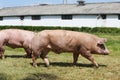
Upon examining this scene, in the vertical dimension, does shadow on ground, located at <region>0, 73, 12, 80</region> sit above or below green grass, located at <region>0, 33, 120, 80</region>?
above

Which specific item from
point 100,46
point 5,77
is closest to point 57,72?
point 5,77

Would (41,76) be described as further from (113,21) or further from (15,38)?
(113,21)

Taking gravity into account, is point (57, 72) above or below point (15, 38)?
below

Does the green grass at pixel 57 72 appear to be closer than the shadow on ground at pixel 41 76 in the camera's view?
No

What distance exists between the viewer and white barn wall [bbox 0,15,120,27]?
4957cm

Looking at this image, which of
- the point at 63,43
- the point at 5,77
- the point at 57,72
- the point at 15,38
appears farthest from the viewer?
the point at 15,38

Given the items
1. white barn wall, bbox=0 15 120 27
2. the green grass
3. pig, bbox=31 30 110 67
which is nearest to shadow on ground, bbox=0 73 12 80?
the green grass

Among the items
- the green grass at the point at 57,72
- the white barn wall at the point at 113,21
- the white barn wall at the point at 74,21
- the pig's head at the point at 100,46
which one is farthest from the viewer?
the white barn wall at the point at 74,21

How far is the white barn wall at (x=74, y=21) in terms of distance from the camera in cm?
4957

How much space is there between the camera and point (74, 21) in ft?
173

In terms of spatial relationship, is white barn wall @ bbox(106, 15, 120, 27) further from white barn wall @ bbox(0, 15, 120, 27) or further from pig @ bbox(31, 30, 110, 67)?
pig @ bbox(31, 30, 110, 67)

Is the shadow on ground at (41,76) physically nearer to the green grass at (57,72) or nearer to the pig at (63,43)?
the green grass at (57,72)

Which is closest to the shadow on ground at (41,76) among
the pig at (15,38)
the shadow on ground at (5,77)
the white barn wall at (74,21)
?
the shadow on ground at (5,77)

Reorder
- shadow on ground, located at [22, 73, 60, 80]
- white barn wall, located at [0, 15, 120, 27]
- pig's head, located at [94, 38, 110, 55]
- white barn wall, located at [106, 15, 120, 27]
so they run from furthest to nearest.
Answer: white barn wall, located at [0, 15, 120, 27] → white barn wall, located at [106, 15, 120, 27] → pig's head, located at [94, 38, 110, 55] → shadow on ground, located at [22, 73, 60, 80]
